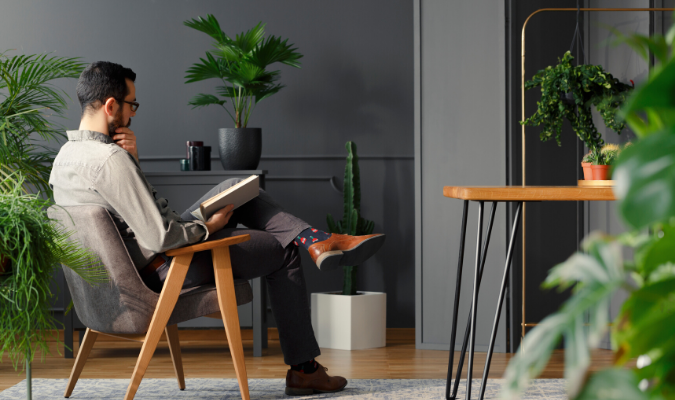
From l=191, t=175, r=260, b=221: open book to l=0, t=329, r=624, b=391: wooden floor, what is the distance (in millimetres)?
862

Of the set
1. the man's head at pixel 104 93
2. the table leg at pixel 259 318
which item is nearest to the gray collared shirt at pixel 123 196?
the man's head at pixel 104 93

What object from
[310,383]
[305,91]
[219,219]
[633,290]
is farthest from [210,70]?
[633,290]

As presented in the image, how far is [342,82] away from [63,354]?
2.16 metres

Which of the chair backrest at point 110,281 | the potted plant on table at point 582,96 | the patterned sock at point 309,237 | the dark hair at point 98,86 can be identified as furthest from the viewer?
the patterned sock at point 309,237

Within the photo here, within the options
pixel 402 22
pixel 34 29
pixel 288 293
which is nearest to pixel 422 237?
pixel 288 293

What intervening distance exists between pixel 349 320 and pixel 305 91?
1.47 meters

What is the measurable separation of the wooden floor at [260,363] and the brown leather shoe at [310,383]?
0.30 m

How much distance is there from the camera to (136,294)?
6.08ft

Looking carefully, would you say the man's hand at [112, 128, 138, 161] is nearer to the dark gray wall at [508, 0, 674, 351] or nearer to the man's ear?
the man's ear

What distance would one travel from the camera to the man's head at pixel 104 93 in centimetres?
204

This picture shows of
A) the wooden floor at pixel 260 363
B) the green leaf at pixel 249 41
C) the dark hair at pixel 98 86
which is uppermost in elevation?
the green leaf at pixel 249 41

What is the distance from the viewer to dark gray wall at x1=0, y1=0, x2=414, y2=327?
3.68 meters

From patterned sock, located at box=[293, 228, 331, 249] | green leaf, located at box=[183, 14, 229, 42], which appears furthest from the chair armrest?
green leaf, located at box=[183, 14, 229, 42]

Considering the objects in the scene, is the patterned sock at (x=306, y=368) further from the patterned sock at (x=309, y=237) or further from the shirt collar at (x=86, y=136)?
the shirt collar at (x=86, y=136)
